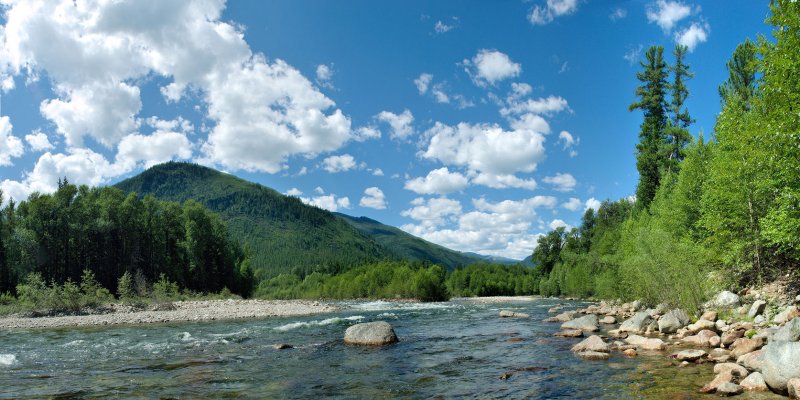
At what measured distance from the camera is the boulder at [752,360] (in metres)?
11.9

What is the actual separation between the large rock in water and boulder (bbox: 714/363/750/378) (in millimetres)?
14329

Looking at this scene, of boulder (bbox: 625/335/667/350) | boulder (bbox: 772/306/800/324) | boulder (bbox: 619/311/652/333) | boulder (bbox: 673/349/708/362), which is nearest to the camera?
boulder (bbox: 673/349/708/362)

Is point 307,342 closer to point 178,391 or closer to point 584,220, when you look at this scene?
point 178,391

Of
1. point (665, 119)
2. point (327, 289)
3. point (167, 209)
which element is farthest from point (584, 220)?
point (167, 209)

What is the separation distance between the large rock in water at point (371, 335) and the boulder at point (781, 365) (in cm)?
1578

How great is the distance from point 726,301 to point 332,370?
61.0 ft

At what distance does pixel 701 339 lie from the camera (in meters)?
17.2

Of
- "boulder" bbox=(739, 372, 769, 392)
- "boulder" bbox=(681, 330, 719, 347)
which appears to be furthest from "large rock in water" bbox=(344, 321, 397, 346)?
"boulder" bbox=(739, 372, 769, 392)

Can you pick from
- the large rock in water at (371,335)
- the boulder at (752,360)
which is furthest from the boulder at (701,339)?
the large rock in water at (371,335)

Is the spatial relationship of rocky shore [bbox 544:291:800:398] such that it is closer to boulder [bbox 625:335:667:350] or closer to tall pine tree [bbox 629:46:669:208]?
boulder [bbox 625:335:667:350]

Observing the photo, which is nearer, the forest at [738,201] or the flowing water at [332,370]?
the flowing water at [332,370]

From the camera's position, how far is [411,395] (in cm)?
1238

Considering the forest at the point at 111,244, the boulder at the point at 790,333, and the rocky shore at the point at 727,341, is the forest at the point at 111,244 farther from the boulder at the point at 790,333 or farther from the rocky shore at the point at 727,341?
the boulder at the point at 790,333

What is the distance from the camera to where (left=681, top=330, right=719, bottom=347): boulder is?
16895mm
